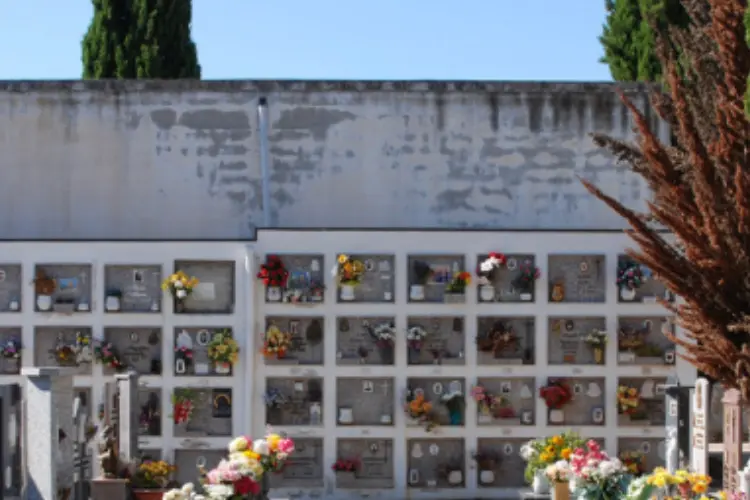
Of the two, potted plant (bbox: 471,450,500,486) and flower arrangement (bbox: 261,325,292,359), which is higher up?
flower arrangement (bbox: 261,325,292,359)

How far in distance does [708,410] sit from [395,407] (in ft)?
13.0

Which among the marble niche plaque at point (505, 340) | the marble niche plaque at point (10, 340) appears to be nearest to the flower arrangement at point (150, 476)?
Result: the marble niche plaque at point (10, 340)

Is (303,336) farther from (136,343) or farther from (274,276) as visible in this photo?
(136,343)

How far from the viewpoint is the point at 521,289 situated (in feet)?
50.3

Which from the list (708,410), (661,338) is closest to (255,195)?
(661,338)

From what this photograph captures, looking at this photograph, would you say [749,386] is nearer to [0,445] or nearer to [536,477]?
[536,477]

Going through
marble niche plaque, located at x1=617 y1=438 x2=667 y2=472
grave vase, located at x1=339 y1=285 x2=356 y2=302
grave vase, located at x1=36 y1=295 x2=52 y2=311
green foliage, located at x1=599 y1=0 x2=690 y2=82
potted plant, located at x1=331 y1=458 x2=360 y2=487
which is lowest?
potted plant, located at x1=331 y1=458 x2=360 y2=487

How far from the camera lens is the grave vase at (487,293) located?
50.1 ft

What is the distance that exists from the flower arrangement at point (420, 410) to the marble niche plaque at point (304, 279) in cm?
156

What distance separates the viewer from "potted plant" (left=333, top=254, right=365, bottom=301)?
49.4 feet

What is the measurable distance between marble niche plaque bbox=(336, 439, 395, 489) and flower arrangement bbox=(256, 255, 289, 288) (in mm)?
1984

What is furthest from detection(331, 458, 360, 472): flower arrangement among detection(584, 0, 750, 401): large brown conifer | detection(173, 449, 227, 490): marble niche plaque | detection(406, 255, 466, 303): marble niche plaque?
detection(584, 0, 750, 401): large brown conifer

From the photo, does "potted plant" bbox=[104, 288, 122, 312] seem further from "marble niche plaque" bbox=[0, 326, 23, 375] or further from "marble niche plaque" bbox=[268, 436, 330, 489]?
"marble niche plaque" bbox=[268, 436, 330, 489]

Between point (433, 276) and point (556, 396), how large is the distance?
78.3 inches
